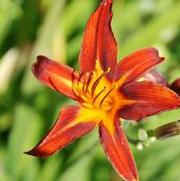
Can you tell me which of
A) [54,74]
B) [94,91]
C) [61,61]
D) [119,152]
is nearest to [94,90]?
[94,91]

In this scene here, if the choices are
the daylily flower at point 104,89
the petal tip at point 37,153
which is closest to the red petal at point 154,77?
the daylily flower at point 104,89

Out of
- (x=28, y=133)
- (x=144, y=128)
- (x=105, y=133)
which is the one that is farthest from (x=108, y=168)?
(x=105, y=133)

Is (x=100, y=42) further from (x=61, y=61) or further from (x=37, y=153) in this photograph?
(x=61, y=61)

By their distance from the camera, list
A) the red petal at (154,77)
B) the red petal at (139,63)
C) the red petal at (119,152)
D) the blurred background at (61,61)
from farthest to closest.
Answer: the blurred background at (61,61), the red petal at (154,77), the red petal at (139,63), the red petal at (119,152)

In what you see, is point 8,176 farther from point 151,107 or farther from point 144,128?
point 151,107

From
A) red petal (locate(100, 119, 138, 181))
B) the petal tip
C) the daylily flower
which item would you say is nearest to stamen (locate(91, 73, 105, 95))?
the daylily flower

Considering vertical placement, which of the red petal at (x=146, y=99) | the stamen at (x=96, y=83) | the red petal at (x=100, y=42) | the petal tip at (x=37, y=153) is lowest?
the petal tip at (x=37, y=153)

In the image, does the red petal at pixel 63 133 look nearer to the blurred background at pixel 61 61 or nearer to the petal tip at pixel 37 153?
the petal tip at pixel 37 153

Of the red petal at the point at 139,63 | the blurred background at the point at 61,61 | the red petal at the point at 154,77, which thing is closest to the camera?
the red petal at the point at 139,63
